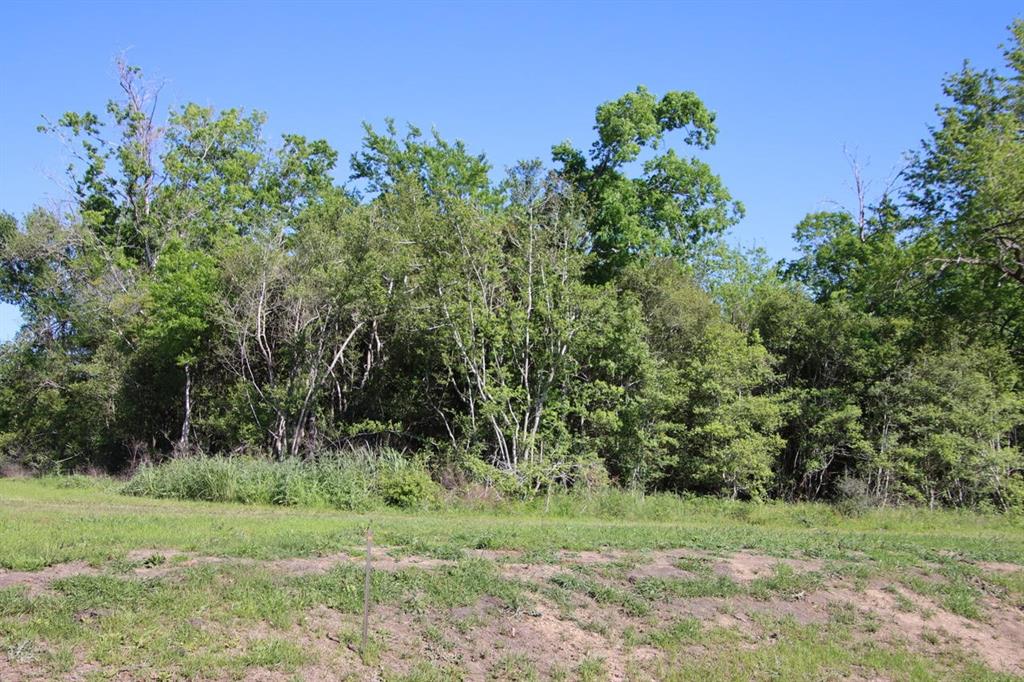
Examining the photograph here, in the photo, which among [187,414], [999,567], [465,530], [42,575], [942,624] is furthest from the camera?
[187,414]

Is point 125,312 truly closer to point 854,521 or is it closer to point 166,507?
point 166,507

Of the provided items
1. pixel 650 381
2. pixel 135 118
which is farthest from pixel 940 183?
pixel 135 118

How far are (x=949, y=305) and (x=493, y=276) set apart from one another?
45.3 feet

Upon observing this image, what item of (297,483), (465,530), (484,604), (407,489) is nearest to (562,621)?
(484,604)

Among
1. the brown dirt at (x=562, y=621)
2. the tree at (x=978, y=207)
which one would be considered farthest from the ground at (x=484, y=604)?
the tree at (x=978, y=207)

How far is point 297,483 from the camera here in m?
16.4

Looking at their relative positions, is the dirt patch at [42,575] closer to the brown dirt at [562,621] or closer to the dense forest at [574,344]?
the brown dirt at [562,621]

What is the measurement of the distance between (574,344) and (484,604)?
39.0 ft

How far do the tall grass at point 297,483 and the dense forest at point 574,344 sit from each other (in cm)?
170

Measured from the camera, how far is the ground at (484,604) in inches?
274

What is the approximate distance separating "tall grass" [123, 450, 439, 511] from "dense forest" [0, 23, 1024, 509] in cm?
170

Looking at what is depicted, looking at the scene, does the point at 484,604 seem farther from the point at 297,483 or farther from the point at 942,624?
the point at 297,483

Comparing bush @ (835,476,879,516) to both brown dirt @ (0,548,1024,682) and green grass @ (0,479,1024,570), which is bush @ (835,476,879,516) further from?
brown dirt @ (0,548,1024,682)

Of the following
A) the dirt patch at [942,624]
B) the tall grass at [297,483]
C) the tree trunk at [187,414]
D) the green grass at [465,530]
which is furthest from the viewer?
the tree trunk at [187,414]
